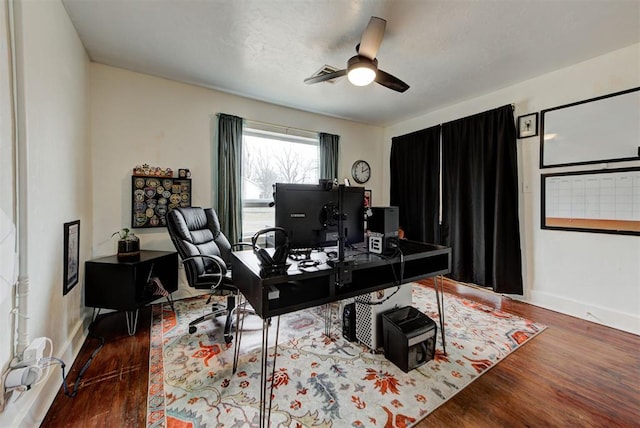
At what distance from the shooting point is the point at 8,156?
45.4 inches

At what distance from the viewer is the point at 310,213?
1.46 m

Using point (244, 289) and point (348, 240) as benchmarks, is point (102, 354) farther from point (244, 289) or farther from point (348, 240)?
point (348, 240)

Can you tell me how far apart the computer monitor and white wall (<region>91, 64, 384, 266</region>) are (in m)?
2.18

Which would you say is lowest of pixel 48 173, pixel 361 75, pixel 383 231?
pixel 383 231

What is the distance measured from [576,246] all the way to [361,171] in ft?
9.79

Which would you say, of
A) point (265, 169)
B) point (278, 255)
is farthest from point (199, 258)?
point (265, 169)

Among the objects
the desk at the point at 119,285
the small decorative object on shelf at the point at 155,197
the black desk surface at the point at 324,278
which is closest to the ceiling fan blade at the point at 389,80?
the black desk surface at the point at 324,278

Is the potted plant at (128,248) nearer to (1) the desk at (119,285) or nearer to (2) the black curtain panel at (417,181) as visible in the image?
(1) the desk at (119,285)

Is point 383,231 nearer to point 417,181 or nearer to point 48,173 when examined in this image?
point 48,173

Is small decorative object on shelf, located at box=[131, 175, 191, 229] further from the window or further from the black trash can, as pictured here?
the black trash can

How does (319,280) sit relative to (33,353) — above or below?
above

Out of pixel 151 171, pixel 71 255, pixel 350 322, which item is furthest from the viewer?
pixel 151 171

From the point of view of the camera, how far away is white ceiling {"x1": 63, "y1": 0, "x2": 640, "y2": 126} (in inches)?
71.9

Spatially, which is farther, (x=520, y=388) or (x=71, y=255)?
(x=71, y=255)
